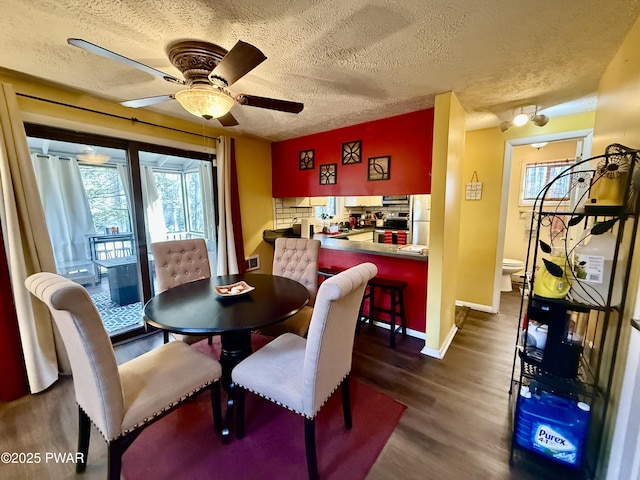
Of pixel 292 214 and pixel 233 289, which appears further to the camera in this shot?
pixel 292 214

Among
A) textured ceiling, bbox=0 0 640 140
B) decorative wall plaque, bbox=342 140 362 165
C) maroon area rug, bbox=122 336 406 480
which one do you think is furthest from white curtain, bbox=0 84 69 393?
decorative wall plaque, bbox=342 140 362 165

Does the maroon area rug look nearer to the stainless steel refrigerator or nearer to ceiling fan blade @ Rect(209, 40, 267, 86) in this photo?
ceiling fan blade @ Rect(209, 40, 267, 86)

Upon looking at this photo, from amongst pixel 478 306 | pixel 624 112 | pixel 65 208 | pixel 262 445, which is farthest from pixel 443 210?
pixel 65 208

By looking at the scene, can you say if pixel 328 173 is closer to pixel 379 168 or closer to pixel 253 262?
pixel 379 168

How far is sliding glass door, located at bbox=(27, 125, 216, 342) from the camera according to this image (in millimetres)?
2215

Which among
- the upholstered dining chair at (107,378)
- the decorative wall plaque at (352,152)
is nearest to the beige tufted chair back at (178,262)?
the upholstered dining chair at (107,378)

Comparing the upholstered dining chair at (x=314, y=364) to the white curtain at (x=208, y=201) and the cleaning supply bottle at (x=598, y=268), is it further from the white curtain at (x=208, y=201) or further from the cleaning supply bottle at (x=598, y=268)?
the white curtain at (x=208, y=201)

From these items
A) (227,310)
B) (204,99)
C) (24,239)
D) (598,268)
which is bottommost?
(227,310)

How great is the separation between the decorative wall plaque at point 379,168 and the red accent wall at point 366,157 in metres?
0.04

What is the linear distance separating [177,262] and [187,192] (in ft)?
3.84

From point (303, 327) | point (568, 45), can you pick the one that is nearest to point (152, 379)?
point (303, 327)

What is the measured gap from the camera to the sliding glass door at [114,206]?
2.21 m

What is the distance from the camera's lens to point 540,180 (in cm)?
408

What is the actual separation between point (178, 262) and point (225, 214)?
3.02 feet
